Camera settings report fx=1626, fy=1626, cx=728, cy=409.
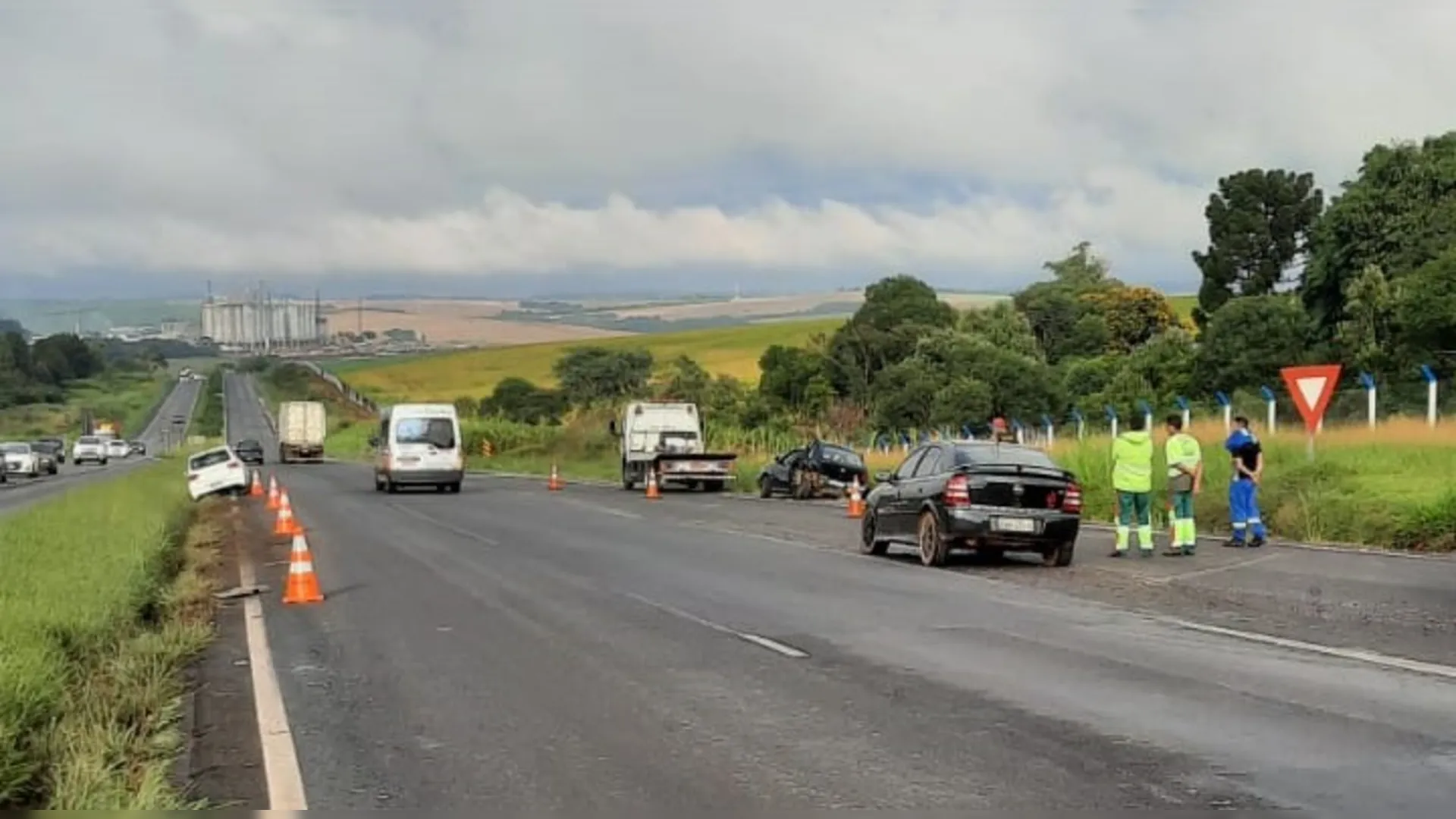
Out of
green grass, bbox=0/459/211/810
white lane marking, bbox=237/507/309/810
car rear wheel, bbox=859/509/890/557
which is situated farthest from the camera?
car rear wheel, bbox=859/509/890/557

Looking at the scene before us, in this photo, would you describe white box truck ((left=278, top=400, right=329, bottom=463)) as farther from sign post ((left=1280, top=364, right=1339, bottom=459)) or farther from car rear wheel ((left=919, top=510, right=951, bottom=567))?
car rear wheel ((left=919, top=510, right=951, bottom=567))

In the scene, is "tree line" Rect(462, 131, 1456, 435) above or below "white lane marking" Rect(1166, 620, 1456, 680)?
above

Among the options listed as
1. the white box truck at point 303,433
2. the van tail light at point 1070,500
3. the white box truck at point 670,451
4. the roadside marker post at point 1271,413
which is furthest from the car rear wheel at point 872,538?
the white box truck at point 303,433

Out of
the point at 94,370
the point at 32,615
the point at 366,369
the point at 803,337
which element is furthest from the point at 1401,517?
the point at 94,370

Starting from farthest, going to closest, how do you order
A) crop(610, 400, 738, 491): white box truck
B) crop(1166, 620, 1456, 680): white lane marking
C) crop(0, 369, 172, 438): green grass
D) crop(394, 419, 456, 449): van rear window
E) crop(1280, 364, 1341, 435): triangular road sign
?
crop(0, 369, 172, 438): green grass
crop(610, 400, 738, 491): white box truck
crop(394, 419, 456, 449): van rear window
crop(1280, 364, 1341, 435): triangular road sign
crop(1166, 620, 1456, 680): white lane marking

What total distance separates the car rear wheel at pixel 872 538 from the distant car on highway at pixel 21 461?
47027 millimetres

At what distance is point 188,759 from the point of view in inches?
333

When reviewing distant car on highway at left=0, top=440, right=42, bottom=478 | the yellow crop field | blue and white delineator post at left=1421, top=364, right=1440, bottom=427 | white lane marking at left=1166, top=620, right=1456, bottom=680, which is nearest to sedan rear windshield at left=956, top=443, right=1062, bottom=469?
white lane marking at left=1166, top=620, right=1456, bottom=680

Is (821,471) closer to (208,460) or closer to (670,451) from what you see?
(670,451)

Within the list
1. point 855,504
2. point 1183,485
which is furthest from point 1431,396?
point 1183,485

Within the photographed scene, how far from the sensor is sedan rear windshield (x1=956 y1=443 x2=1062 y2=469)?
19.4 m

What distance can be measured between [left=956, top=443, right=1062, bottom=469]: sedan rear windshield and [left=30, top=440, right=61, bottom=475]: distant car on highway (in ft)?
171

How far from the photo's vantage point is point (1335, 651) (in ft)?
38.9

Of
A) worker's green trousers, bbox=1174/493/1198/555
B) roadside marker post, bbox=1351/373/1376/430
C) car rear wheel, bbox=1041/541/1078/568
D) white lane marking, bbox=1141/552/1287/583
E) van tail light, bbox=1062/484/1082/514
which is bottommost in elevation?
white lane marking, bbox=1141/552/1287/583
